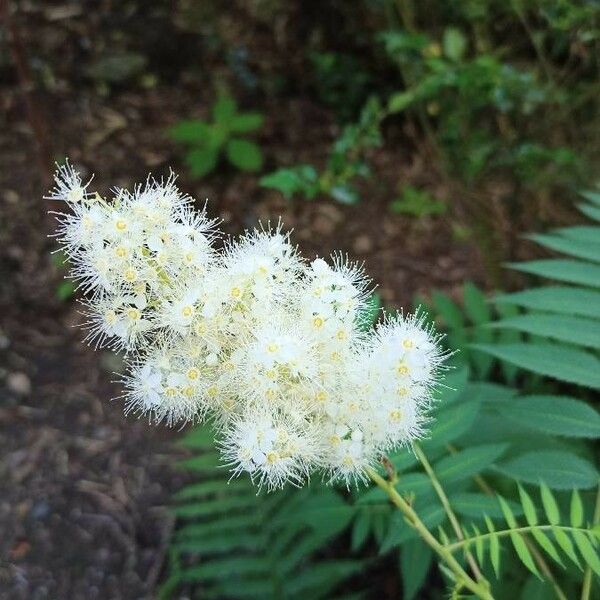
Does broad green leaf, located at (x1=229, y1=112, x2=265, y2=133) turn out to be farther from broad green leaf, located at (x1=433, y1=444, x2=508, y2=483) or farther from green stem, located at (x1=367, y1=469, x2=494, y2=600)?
green stem, located at (x1=367, y1=469, x2=494, y2=600)

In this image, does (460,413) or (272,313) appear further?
(460,413)

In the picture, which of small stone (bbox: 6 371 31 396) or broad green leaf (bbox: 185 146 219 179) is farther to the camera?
broad green leaf (bbox: 185 146 219 179)

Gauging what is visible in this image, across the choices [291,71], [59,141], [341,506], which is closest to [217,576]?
[341,506]

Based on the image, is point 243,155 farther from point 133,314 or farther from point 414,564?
point 133,314

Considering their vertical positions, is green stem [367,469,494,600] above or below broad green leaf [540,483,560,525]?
below

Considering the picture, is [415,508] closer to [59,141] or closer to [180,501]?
[180,501]

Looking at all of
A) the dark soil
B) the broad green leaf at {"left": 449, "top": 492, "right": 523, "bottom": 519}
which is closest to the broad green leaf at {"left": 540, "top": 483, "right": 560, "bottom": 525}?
the broad green leaf at {"left": 449, "top": 492, "right": 523, "bottom": 519}

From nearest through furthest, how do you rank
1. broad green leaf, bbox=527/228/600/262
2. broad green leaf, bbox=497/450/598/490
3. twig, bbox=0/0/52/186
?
broad green leaf, bbox=497/450/598/490, broad green leaf, bbox=527/228/600/262, twig, bbox=0/0/52/186
